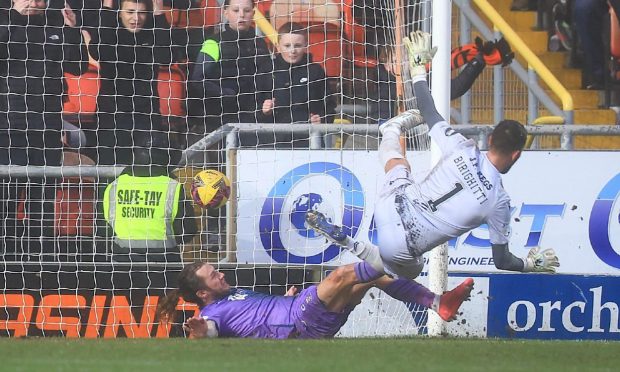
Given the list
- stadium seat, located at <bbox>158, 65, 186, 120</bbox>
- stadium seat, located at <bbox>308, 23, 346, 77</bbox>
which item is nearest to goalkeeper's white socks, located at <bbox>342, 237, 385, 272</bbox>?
stadium seat, located at <bbox>308, 23, 346, 77</bbox>

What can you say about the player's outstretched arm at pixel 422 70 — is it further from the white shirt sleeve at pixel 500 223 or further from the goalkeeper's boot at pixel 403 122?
the white shirt sleeve at pixel 500 223

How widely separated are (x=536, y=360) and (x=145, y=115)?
4.84 metres

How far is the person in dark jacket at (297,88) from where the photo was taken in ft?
40.4

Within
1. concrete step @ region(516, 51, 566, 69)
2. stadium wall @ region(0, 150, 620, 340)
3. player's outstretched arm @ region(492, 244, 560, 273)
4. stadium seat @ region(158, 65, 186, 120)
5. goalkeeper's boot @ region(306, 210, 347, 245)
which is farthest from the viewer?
concrete step @ region(516, 51, 566, 69)

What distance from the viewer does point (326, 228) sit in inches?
429

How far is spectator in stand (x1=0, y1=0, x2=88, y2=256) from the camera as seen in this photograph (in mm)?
12211

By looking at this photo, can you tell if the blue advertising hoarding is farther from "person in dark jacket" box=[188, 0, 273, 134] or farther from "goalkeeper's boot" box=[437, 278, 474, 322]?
"person in dark jacket" box=[188, 0, 273, 134]

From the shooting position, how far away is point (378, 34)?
12.2m

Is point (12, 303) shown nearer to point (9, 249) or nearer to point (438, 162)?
point (9, 249)

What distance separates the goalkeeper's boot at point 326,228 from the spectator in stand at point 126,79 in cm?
207

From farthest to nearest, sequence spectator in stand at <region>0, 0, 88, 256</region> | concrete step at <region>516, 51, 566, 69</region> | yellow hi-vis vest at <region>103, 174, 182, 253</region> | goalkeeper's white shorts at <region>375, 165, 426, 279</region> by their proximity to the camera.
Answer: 1. concrete step at <region>516, 51, 566, 69</region>
2. spectator in stand at <region>0, 0, 88, 256</region>
3. yellow hi-vis vest at <region>103, 174, 182, 253</region>
4. goalkeeper's white shorts at <region>375, 165, 426, 279</region>

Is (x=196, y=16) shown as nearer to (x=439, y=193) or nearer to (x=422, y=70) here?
(x=422, y=70)

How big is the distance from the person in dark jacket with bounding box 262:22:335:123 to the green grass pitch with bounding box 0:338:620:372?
291 centimetres

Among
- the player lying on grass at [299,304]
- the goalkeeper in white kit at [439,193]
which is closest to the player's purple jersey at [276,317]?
the player lying on grass at [299,304]
